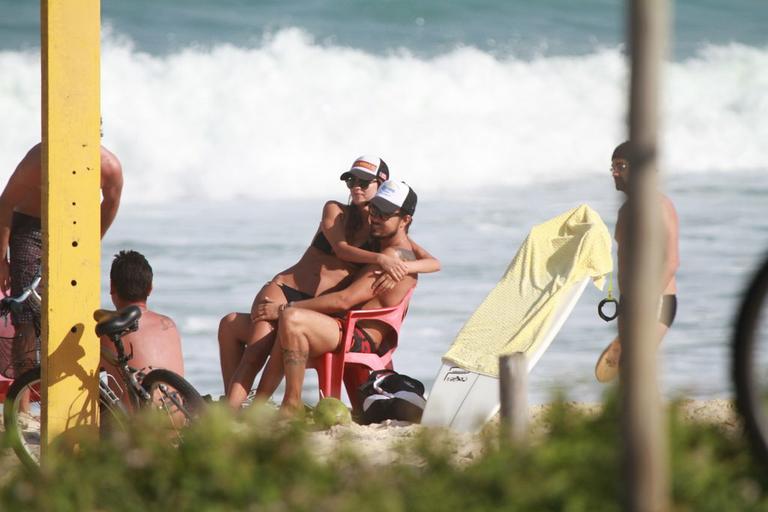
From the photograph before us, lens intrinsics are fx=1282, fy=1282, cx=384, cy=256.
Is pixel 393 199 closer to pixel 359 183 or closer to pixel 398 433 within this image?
pixel 359 183

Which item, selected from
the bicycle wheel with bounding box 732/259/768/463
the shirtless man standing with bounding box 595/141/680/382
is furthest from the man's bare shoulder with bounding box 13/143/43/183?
the bicycle wheel with bounding box 732/259/768/463

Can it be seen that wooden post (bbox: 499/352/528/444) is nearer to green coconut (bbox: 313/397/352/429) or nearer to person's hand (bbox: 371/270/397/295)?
green coconut (bbox: 313/397/352/429)

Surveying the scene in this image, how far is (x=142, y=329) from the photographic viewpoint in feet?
17.4

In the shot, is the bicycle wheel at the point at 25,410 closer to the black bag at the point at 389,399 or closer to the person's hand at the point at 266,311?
the person's hand at the point at 266,311

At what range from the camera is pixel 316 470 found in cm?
292

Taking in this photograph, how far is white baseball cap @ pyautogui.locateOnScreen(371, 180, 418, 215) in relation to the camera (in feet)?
20.1

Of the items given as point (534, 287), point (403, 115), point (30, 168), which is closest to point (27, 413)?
point (30, 168)

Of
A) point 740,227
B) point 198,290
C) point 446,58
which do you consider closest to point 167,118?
point 446,58

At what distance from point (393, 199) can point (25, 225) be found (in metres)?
1.72

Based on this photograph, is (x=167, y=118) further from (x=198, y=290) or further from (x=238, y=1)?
(x=198, y=290)

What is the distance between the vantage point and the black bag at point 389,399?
5887 millimetres

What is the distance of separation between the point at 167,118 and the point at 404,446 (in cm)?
1587

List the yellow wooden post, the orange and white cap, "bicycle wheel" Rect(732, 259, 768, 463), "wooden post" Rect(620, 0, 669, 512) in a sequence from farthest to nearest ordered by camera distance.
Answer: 1. the orange and white cap
2. the yellow wooden post
3. "bicycle wheel" Rect(732, 259, 768, 463)
4. "wooden post" Rect(620, 0, 669, 512)

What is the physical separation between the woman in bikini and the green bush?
9.65 ft
